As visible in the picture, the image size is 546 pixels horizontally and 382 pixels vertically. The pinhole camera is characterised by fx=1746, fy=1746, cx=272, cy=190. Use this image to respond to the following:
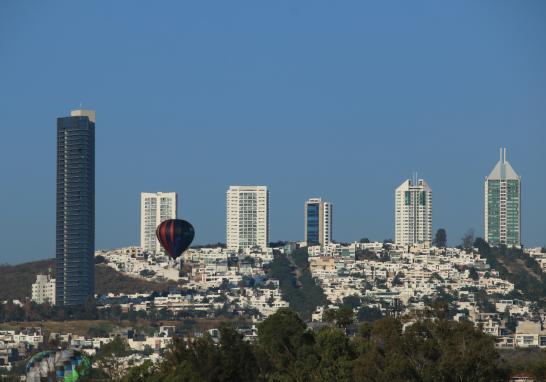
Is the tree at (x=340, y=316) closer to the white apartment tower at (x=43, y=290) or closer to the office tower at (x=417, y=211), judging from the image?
the white apartment tower at (x=43, y=290)

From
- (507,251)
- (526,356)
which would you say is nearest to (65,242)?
(507,251)

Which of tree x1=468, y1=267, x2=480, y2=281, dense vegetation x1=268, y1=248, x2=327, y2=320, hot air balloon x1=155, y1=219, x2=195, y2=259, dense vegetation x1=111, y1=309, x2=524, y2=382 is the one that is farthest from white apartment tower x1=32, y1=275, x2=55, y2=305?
dense vegetation x1=111, y1=309, x2=524, y2=382

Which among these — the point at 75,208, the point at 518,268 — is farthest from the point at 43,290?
the point at 518,268

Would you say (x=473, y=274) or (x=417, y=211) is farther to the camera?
(x=417, y=211)

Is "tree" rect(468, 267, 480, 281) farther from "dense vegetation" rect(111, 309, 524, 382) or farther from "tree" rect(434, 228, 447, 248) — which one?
"dense vegetation" rect(111, 309, 524, 382)

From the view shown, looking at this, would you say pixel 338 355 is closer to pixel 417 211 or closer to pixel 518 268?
pixel 518 268
